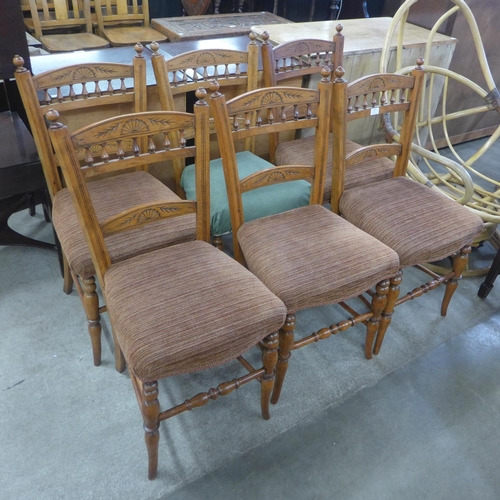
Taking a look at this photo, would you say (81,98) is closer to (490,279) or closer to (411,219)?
(411,219)

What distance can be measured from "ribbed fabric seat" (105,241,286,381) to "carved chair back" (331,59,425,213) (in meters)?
0.56

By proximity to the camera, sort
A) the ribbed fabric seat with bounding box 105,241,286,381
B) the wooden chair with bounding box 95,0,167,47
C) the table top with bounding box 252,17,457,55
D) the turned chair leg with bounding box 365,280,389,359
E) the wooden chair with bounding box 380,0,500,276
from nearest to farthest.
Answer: the ribbed fabric seat with bounding box 105,241,286,381
the turned chair leg with bounding box 365,280,389,359
the wooden chair with bounding box 380,0,500,276
the table top with bounding box 252,17,457,55
the wooden chair with bounding box 95,0,167,47

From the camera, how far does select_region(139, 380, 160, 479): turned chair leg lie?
1.08 metres

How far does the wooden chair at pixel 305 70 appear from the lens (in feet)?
5.68

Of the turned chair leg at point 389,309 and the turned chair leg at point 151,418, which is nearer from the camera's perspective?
the turned chair leg at point 151,418

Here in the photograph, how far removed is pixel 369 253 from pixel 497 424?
2.33 feet

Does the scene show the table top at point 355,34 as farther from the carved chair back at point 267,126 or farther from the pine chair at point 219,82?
the carved chair back at point 267,126

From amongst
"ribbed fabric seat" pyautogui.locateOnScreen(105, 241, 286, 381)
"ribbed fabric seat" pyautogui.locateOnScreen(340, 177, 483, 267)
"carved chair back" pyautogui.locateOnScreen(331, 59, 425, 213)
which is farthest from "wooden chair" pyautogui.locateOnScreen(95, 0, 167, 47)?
"ribbed fabric seat" pyautogui.locateOnScreen(105, 241, 286, 381)

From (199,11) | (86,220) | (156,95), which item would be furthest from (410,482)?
(199,11)

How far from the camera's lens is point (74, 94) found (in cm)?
148

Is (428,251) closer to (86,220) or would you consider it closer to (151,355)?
(151,355)

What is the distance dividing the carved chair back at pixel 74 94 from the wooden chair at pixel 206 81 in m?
0.08

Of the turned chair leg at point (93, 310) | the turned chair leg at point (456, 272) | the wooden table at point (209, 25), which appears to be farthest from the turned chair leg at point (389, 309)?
the wooden table at point (209, 25)

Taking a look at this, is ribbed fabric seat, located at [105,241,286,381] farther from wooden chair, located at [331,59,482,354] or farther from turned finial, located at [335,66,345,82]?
turned finial, located at [335,66,345,82]
